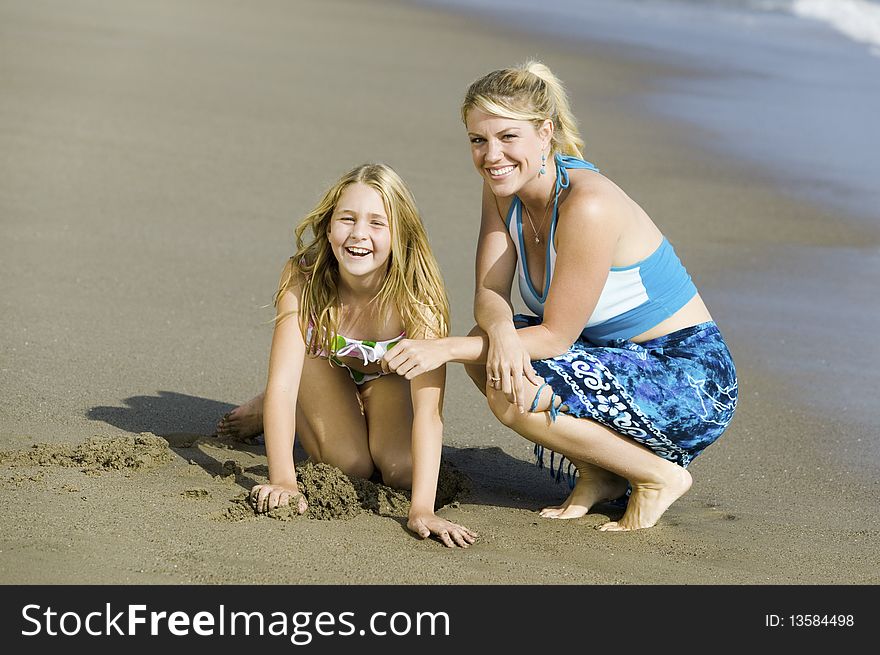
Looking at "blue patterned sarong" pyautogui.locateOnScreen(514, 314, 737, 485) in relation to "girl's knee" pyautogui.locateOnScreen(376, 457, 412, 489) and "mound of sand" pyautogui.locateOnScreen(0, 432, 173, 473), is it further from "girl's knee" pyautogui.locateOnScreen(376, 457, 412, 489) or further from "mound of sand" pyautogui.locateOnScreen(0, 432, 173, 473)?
"mound of sand" pyautogui.locateOnScreen(0, 432, 173, 473)

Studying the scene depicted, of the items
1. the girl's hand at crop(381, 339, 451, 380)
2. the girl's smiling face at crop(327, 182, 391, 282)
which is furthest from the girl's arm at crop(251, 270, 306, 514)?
the girl's hand at crop(381, 339, 451, 380)

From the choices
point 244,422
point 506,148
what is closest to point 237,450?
point 244,422

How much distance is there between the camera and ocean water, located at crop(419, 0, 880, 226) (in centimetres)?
920

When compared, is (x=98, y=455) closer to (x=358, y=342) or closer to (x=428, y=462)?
(x=358, y=342)

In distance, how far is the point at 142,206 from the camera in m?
6.91

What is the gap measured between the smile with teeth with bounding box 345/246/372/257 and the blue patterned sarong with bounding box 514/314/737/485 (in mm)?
631

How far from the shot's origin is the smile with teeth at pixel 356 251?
149 inches

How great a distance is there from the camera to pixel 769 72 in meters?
13.6

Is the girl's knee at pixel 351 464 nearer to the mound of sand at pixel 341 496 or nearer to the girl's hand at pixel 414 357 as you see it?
the mound of sand at pixel 341 496

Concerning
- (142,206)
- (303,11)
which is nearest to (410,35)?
(303,11)

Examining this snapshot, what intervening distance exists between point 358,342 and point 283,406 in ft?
1.16

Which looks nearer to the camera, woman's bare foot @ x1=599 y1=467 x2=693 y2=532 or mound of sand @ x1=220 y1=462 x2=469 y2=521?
mound of sand @ x1=220 y1=462 x2=469 y2=521

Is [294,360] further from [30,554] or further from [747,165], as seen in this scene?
[747,165]

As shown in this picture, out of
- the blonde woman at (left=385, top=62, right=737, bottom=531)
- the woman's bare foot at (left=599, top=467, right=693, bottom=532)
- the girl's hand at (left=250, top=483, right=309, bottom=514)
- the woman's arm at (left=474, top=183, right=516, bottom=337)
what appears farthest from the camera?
the woman's arm at (left=474, top=183, right=516, bottom=337)
